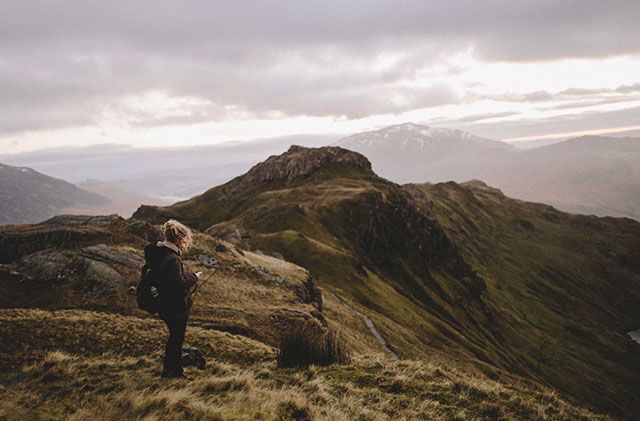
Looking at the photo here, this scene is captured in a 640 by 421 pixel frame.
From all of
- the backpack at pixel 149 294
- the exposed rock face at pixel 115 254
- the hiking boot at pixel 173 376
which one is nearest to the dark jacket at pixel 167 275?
the backpack at pixel 149 294

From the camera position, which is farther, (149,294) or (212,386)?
(212,386)

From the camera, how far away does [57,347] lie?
15492mm

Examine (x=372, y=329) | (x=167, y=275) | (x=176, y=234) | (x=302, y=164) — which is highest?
(x=302, y=164)

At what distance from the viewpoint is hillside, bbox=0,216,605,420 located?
10766mm

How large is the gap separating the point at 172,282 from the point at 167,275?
0.77ft

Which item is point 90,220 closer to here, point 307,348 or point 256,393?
point 307,348

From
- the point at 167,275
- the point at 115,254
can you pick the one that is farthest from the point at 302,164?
the point at 167,275

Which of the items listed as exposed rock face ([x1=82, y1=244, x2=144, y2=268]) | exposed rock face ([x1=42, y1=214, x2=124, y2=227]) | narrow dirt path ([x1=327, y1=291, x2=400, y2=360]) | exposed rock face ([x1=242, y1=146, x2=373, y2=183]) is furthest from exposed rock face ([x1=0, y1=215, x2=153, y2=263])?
exposed rock face ([x1=242, y1=146, x2=373, y2=183])

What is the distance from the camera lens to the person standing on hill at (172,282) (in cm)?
1120

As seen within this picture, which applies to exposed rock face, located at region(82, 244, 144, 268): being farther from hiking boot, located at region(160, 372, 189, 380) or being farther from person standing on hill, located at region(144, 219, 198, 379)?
person standing on hill, located at region(144, 219, 198, 379)

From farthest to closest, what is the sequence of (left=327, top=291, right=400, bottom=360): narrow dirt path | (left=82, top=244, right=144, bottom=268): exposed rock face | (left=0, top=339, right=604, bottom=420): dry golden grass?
(left=327, top=291, right=400, bottom=360): narrow dirt path < (left=82, top=244, right=144, bottom=268): exposed rock face < (left=0, top=339, right=604, bottom=420): dry golden grass

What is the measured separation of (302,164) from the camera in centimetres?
18188

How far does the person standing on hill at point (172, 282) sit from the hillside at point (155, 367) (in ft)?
2.96

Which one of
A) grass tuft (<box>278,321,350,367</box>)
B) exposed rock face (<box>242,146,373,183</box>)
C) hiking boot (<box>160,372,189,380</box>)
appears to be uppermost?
exposed rock face (<box>242,146,373,183</box>)
